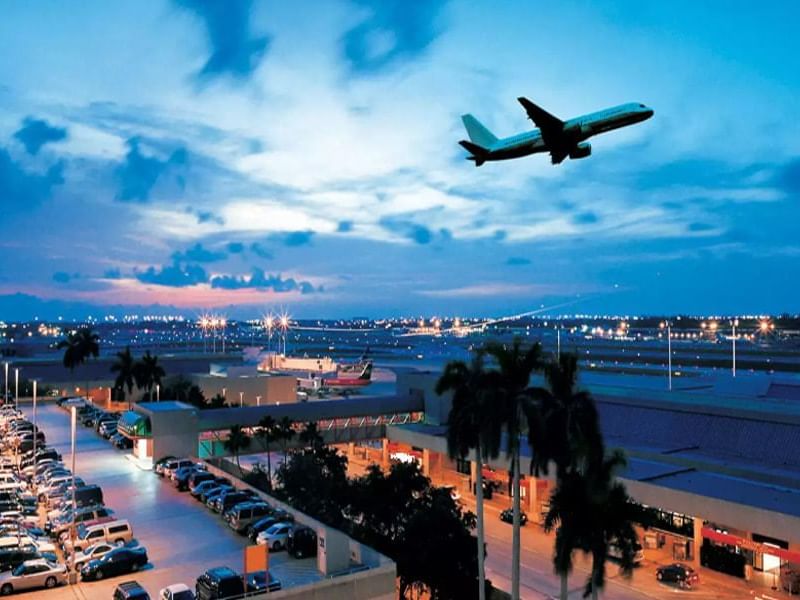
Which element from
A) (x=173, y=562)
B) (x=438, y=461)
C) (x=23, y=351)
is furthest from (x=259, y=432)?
(x=23, y=351)

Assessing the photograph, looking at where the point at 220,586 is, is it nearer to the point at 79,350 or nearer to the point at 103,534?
the point at 103,534

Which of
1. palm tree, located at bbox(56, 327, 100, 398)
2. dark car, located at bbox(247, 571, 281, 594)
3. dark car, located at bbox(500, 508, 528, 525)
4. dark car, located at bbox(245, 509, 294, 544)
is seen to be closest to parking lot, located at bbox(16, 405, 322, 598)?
dark car, located at bbox(245, 509, 294, 544)

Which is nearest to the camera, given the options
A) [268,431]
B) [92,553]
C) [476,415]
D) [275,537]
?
[92,553]

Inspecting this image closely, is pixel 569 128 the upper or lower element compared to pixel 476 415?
upper

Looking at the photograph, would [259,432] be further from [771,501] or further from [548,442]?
[771,501]

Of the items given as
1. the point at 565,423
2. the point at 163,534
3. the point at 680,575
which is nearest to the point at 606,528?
the point at 565,423

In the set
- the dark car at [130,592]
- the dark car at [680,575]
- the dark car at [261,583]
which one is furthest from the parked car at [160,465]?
the dark car at [680,575]

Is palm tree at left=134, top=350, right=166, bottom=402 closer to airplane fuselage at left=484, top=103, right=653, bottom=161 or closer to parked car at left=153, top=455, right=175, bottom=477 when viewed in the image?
parked car at left=153, top=455, right=175, bottom=477
